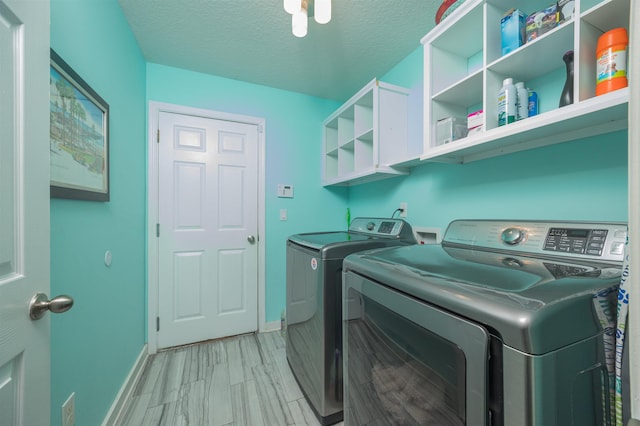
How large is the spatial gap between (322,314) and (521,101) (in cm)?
136

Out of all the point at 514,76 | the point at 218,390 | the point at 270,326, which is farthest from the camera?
the point at 270,326

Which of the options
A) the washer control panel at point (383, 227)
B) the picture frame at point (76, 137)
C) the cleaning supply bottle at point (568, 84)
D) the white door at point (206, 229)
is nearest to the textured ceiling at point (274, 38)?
the white door at point (206, 229)

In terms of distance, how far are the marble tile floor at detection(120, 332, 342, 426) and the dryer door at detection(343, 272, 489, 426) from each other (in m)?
0.59

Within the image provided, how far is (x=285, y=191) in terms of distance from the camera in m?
2.54

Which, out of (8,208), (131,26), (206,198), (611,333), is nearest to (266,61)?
(131,26)

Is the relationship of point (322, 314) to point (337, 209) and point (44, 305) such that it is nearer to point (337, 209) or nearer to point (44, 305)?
point (44, 305)

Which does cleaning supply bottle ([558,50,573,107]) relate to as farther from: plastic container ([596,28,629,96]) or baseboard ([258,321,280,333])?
baseboard ([258,321,280,333])

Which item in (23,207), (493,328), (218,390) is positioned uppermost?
(23,207)

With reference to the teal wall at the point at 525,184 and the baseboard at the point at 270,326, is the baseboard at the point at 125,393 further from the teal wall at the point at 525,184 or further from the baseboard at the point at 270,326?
the teal wall at the point at 525,184

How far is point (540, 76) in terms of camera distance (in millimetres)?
1137

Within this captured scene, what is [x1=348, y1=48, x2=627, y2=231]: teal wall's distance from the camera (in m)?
0.94

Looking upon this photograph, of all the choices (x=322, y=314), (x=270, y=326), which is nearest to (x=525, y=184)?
(x=322, y=314)

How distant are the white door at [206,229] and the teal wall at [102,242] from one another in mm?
192

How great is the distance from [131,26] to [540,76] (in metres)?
2.46
